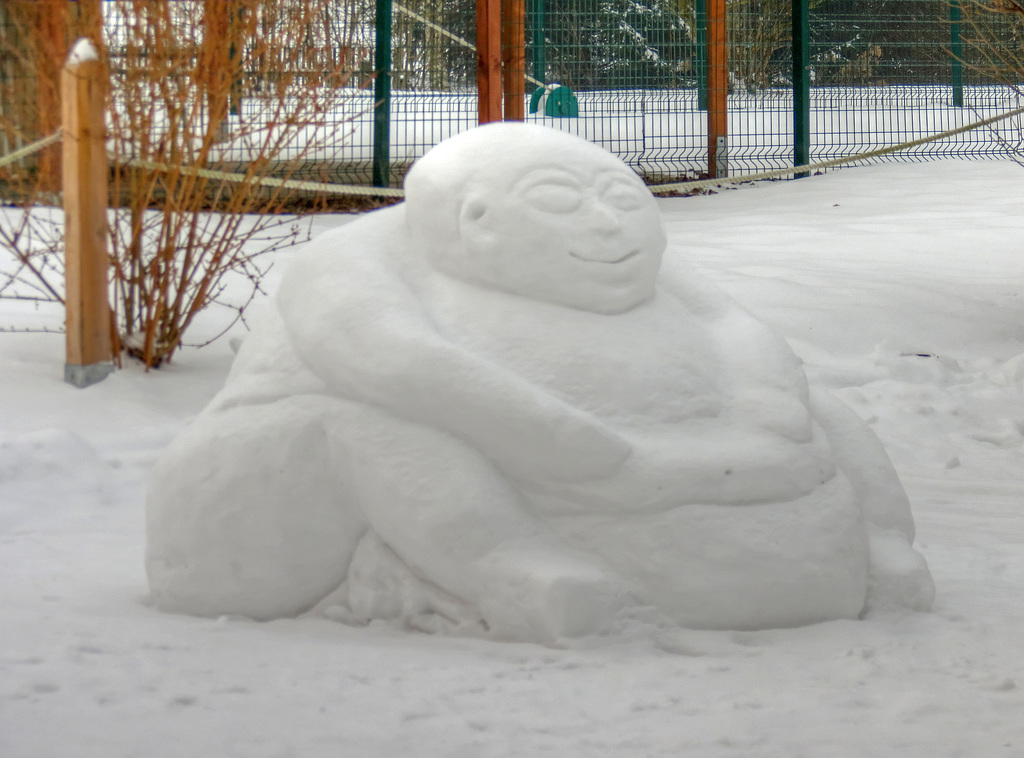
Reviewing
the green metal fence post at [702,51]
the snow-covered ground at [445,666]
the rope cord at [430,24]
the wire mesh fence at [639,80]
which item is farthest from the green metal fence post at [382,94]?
the snow-covered ground at [445,666]

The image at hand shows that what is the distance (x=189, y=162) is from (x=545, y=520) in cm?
370

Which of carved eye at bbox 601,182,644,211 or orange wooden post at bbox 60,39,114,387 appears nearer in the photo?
carved eye at bbox 601,182,644,211

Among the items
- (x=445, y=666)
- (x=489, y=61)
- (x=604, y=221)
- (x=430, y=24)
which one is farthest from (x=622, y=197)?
(x=430, y=24)

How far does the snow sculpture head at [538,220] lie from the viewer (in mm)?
2848

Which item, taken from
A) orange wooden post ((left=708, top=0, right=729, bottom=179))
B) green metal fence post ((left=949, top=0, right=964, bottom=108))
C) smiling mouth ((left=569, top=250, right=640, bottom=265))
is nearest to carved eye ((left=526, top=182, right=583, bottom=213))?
smiling mouth ((left=569, top=250, right=640, bottom=265))

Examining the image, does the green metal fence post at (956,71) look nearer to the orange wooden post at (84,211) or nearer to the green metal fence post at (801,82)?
the green metal fence post at (801,82)

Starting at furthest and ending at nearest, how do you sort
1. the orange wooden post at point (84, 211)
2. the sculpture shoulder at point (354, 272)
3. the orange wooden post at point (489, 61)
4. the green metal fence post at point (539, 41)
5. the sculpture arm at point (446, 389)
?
1. the green metal fence post at point (539, 41)
2. the orange wooden post at point (489, 61)
3. the orange wooden post at point (84, 211)
4. the sculpture shoulder at point (354, 272)
5. the sculpture arm at point (446, 389)

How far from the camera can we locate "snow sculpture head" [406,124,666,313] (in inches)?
112

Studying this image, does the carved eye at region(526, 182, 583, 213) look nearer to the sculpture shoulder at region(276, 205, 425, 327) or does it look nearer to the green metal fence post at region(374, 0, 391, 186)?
the sculpture shoulder at region(276, 205, 425, 327)

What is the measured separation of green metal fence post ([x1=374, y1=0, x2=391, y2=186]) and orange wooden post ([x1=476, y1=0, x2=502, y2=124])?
2.41 ft

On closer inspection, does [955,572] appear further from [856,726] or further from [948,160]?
[948,160]

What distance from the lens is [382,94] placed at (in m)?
→ 9.77

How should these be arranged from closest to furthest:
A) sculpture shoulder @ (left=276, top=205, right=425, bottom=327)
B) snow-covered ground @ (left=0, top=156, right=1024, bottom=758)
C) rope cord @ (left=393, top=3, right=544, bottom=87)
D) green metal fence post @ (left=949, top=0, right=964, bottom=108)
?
snow-covered ground @ (left=0, top=156, right=1024, bottom=758) < sculpture shoulder @ (left=276, top=205, right=425, bottom=327) < rope cord @ (left=393, top=3, right=544, bottom=87) < green metal fence post @ (left=949, top=0, right=964, bottom=108)

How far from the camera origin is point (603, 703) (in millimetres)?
2330
